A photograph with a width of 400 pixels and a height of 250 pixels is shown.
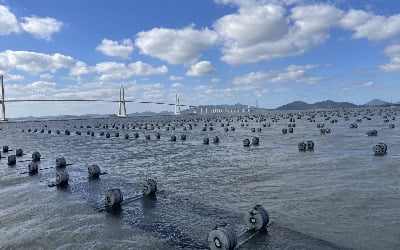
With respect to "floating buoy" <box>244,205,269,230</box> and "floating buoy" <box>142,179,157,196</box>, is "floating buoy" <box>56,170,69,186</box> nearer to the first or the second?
"floating buoy" <box>142,179,157,196</box>

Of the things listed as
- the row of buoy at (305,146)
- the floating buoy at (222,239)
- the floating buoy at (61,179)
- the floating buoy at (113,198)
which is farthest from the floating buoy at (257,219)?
the row of buoy at (305,146)

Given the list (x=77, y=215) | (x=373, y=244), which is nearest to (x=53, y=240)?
(x=77, y=215)

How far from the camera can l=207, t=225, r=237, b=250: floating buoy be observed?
442 inches

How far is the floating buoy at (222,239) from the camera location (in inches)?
442

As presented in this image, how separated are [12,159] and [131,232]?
2740 centimetres

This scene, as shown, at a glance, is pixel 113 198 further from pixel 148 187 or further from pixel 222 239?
pixel 222 239

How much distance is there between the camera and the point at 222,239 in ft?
37.0

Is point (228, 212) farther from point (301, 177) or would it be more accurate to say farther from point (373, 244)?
point (301, 177)

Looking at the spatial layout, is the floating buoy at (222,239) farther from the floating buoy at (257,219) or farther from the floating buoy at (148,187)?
the floating buoy at (148,187)

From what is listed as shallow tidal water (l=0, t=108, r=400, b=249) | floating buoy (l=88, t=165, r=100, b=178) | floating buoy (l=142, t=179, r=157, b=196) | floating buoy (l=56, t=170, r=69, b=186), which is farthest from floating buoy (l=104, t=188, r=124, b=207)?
floating buoy (l=88, t=165, r=100, b=178)

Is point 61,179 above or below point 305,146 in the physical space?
below

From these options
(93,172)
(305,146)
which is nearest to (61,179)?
(93,172)

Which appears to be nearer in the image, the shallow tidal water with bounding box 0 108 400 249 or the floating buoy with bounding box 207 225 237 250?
the floating buoy with bounding box 207 225 237 250

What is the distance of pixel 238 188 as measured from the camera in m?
20.5
